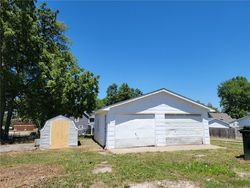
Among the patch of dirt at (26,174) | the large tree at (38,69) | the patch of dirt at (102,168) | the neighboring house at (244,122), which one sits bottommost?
the patch of dirt at (26,174)

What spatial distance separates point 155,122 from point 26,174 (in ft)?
30.8

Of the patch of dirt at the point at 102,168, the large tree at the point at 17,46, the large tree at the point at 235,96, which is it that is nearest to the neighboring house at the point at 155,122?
the patch of dirt at the point at 102,168

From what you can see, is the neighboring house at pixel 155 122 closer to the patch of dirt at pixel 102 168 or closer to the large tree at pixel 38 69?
the patch of dirt at pixel 102 168

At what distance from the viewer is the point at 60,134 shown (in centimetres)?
1576

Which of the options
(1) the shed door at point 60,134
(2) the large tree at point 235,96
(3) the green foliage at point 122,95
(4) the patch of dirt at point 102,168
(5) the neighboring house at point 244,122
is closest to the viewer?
(4) the patch of dirt at point 102,168

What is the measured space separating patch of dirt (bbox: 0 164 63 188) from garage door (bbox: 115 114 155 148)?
624 cm

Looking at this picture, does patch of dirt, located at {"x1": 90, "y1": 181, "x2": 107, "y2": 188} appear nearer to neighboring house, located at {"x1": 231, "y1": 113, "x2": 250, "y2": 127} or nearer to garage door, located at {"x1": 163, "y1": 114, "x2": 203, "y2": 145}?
garage door, located at {"x1": 163, "y1": 114, "x2": 203, "y2": 145}

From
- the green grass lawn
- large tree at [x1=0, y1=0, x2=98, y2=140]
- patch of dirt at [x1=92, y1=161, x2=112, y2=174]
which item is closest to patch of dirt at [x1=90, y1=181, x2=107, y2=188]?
the green grass lawn

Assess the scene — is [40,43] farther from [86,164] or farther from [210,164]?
[210,164]

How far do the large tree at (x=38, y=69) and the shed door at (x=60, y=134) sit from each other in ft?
17.6

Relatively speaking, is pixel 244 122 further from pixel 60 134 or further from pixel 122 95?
pixel 60 134

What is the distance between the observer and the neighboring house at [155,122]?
14.5 m

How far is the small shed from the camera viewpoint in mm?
15429

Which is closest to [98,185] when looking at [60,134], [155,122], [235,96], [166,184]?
[166,184]
